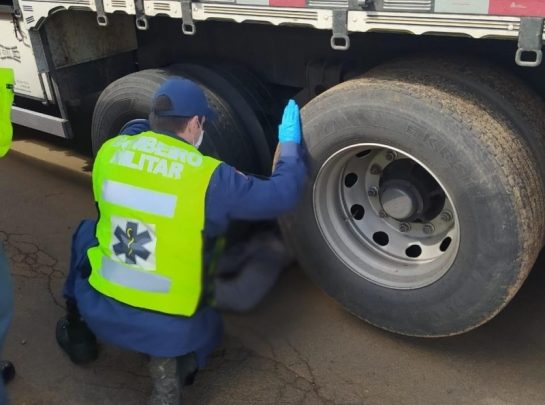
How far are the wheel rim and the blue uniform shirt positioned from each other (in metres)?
0.39

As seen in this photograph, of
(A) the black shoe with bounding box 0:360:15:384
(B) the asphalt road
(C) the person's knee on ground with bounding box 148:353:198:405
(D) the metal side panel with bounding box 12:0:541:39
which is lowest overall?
(B) the asphalt road

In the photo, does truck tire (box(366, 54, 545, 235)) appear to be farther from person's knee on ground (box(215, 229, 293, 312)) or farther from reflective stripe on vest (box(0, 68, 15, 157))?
reflective stripe on vest (box(0, 68, 15, 157))

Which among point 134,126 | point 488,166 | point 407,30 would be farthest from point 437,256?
point 134,126

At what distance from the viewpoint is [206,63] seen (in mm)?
3811

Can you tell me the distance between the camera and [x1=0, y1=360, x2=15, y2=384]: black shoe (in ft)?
9.48

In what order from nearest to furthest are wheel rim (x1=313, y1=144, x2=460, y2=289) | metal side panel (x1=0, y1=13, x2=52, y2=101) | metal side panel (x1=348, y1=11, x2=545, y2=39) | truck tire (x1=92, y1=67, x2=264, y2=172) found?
1. metal side panel (x1=348, y1=11, x2=545, y2=39)
2. wheel rim (x1=313, y1=144, x2=460, y2=289)
3. truck tire (x1=92, y1=67, x2=264, y2=172)
4. metal side panel (x1=0, y1=13, x2=52, y2=101)

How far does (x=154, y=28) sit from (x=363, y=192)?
1.82 meters

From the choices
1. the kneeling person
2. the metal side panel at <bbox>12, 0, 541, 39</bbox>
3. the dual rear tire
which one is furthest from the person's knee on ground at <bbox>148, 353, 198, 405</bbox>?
the metal side panel at <bbox>12, 0, 541, 39</bbox>

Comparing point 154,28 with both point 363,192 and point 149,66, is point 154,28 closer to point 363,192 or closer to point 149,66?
point 149,66

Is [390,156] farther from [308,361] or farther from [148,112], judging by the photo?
[148,112]

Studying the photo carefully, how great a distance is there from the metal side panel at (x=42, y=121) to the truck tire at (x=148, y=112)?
340mm

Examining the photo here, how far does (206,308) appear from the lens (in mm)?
2705

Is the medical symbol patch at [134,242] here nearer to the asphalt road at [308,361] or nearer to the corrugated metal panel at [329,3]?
the asphalt road at [308,361]


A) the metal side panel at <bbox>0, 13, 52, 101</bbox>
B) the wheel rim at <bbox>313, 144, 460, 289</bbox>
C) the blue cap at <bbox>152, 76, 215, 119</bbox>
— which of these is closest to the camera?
the blue cap at <bbox>152, 76, 215, 119</bbox>
